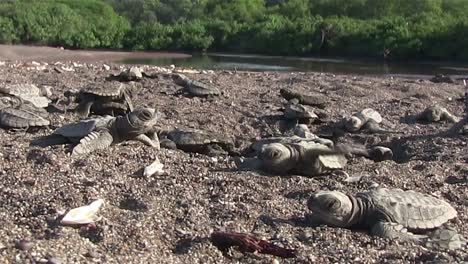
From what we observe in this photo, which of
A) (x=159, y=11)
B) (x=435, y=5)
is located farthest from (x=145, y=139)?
(x=159, y=11)

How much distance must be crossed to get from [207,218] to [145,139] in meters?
2.53

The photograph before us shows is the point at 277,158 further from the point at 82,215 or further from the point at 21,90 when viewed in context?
the point at 21,90

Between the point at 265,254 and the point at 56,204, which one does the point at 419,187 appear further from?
the point at 56,204

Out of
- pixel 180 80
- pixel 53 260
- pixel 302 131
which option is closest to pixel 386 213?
pixel 53 260

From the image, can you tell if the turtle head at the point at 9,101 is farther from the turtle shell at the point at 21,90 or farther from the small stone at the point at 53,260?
the small stone at the point at 53,260

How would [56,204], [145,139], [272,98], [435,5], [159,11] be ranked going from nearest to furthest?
[56,204] < [145,139] < [272,98] < [435,5] < [159,11]

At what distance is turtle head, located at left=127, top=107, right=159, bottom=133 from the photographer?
24.8 ft

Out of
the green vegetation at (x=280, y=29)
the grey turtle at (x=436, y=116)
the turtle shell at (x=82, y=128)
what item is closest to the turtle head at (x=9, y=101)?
the turtle shell at (x=82, y=128)

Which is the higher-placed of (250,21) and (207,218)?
(207,218)

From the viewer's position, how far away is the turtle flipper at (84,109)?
9523mm

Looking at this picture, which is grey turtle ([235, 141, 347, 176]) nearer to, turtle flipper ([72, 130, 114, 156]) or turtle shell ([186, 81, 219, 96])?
turtle flipper ([72, 130, 114, 156])

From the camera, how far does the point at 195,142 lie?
7883 millimetres

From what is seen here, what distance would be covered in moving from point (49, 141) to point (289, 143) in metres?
2.29

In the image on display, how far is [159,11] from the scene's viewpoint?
7544 cm
